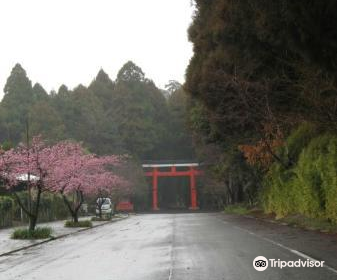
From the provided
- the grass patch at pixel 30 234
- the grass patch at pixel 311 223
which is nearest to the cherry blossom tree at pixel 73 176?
the grass patch at pixel 30 234

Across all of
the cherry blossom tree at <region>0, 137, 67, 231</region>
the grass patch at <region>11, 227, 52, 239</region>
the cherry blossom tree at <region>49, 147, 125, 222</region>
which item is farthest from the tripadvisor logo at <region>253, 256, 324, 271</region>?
the cherry blossom tree at <region>49, 147, 125, 222</region>

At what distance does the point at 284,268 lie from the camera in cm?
1091

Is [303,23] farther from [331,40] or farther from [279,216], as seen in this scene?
[279,216]

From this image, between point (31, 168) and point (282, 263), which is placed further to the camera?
point (31, 168)

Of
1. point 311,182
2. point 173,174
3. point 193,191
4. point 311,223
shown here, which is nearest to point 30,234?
point 311,223

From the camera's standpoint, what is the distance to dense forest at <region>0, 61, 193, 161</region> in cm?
8619

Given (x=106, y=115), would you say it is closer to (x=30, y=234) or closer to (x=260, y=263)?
(x=30, y=234)

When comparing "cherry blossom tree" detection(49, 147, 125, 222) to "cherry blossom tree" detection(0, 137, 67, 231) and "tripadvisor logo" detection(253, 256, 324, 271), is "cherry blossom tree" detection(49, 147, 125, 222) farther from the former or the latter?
"tripadvisor logo" detection(253, 256, 324, 271)

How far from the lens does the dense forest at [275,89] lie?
49.9ft

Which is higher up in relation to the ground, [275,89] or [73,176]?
[275,89]

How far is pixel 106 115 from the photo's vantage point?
9344cm

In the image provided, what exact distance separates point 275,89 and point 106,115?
69335 mm

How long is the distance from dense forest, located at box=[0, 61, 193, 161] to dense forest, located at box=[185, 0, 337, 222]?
47.2 m

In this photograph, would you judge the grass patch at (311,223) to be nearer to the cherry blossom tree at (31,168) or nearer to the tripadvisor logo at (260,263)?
the tripadvisor logo at (260,263)
